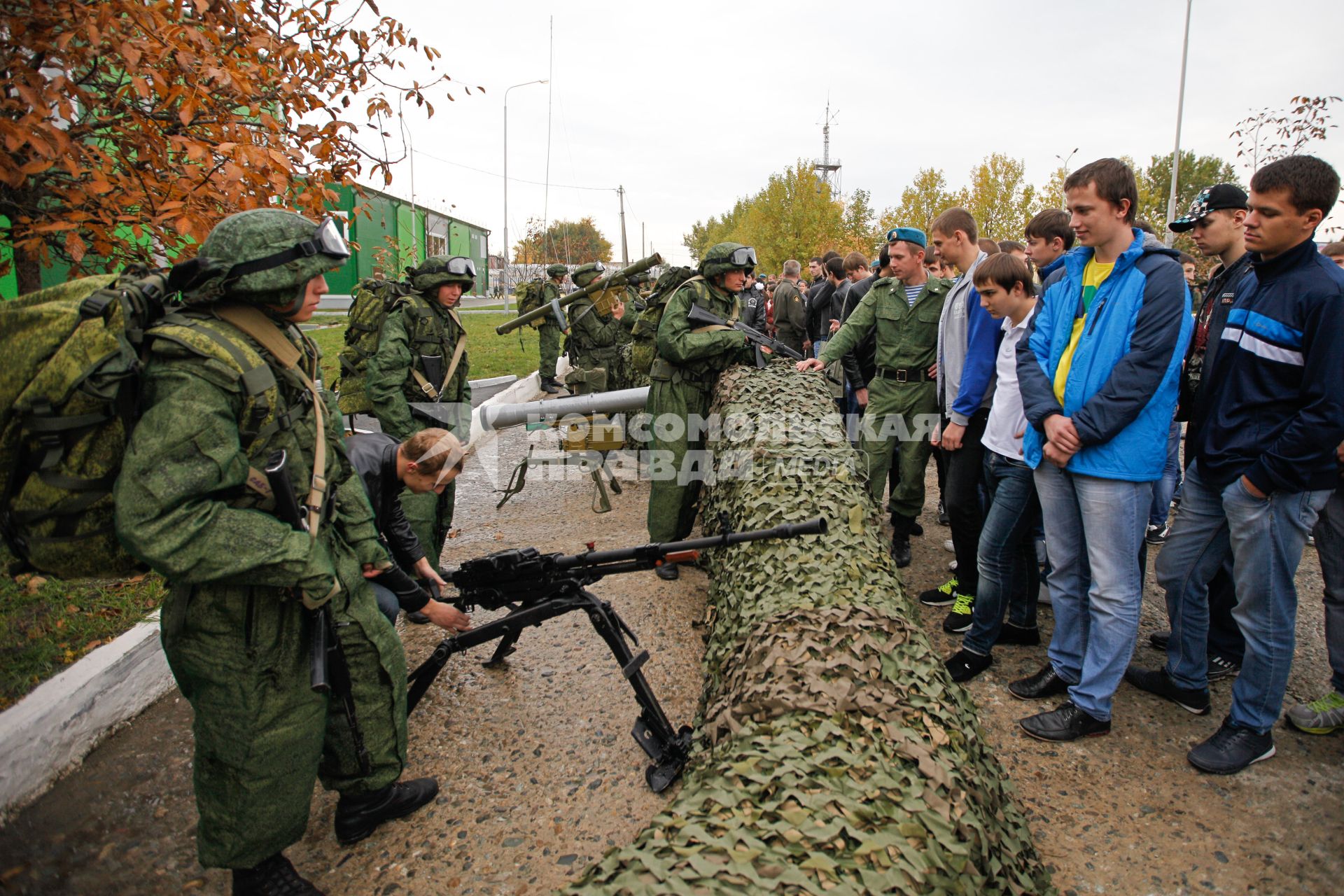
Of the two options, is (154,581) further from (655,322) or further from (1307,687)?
(1307,687)

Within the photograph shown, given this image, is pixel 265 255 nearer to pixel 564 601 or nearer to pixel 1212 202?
pixel 564 601

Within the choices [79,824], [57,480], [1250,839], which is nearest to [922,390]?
[1250,839]

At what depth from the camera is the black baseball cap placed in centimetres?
320

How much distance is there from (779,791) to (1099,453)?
1.98 meters

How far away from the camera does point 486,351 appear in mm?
18156

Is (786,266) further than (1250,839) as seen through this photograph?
Yes

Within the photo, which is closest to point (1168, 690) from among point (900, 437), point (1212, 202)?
point (900, 437)

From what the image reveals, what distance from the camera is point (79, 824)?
2658mm

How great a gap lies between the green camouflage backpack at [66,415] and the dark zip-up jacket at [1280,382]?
359 centimetres

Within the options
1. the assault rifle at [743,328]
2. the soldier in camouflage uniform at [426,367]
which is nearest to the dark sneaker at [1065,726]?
the assault rifle at [743,328]

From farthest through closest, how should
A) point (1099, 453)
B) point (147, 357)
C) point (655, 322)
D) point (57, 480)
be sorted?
→ point (655, 322), point (1099, 453), point (147, 357), point (57, 480)

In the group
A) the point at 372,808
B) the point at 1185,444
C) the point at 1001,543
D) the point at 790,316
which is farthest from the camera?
the point at 790,316

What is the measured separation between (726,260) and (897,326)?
→ 1208 millimetres

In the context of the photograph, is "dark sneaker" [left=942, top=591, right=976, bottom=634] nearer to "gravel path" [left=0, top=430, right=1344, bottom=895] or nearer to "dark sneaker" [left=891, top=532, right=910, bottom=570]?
"gravel path" [left=0, top=430, right=1344, bottom=895]
